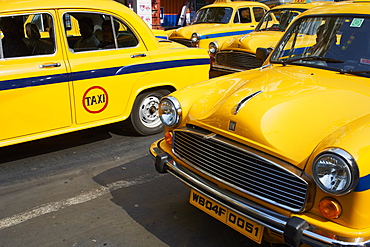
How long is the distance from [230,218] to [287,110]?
911mm

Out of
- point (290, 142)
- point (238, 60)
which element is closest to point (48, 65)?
point (290, 142)

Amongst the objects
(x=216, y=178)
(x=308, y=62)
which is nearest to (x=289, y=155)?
(x=216, y=178)

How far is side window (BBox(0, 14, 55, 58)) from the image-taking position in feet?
14.2

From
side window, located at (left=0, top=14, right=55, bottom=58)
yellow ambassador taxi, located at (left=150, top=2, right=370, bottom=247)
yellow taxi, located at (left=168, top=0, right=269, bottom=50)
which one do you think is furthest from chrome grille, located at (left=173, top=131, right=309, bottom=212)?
yellow taxi, located at (left=168, top=0, right=269, bottom=50)

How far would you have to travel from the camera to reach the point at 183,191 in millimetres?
4133

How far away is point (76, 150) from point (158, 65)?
1.63 metres

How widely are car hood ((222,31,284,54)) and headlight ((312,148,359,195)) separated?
19.0 ft

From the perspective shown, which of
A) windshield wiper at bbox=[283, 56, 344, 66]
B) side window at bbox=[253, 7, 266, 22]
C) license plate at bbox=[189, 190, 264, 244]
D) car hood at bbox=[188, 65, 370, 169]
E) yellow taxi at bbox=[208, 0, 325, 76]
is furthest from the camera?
side window at bbox=[253, 7, 266, 22]

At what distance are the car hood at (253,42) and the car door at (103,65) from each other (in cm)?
335

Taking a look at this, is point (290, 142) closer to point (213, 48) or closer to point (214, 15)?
point (213, 48)

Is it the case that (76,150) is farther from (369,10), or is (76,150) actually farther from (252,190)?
(369,10)

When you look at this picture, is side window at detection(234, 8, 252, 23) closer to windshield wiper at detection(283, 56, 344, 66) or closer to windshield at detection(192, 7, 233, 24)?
windshield at detection(192, 7, 233, 24)

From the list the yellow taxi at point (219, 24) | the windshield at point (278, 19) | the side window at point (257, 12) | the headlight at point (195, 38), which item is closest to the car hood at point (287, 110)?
the windshield at point (278, 19)

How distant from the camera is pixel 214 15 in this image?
11164 mm
